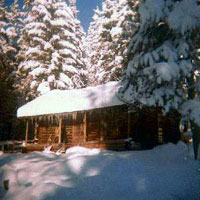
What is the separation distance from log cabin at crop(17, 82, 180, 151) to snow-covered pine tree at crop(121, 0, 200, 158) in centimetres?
290

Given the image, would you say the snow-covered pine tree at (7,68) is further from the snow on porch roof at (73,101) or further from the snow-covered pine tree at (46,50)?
the snow on porch roof at (73,101)

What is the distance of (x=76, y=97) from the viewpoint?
20.2m

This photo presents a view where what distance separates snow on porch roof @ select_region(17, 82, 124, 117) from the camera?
17141mm

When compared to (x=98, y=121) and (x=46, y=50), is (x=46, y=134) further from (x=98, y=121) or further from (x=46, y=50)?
(x=46, y=50)

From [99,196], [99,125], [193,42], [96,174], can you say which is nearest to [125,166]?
[96,174]

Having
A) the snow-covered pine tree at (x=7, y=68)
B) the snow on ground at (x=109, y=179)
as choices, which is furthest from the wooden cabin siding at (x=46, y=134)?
the snow on ground at (x=109, y=179)

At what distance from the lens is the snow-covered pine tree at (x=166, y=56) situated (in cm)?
995

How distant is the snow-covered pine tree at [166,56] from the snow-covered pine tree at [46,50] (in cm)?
1763

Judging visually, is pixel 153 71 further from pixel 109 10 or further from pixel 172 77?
pixel 109 10

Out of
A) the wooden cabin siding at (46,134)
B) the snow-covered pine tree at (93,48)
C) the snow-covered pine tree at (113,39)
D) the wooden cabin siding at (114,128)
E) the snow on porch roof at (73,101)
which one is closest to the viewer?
the wooden cabin siding at (114,128)

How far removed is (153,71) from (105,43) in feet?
67.3

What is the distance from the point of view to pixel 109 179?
29.0ft

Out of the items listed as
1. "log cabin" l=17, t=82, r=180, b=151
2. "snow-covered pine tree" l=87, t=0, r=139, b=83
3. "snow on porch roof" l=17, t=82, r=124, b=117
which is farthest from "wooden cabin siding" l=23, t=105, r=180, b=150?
"snow-covered pine tree" l=87, t=0, r=139, b=83

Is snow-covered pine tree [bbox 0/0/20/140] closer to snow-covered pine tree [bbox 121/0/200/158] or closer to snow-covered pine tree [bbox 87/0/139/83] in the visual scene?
snow-covered pine tree [bbox 87/0/139/83]
